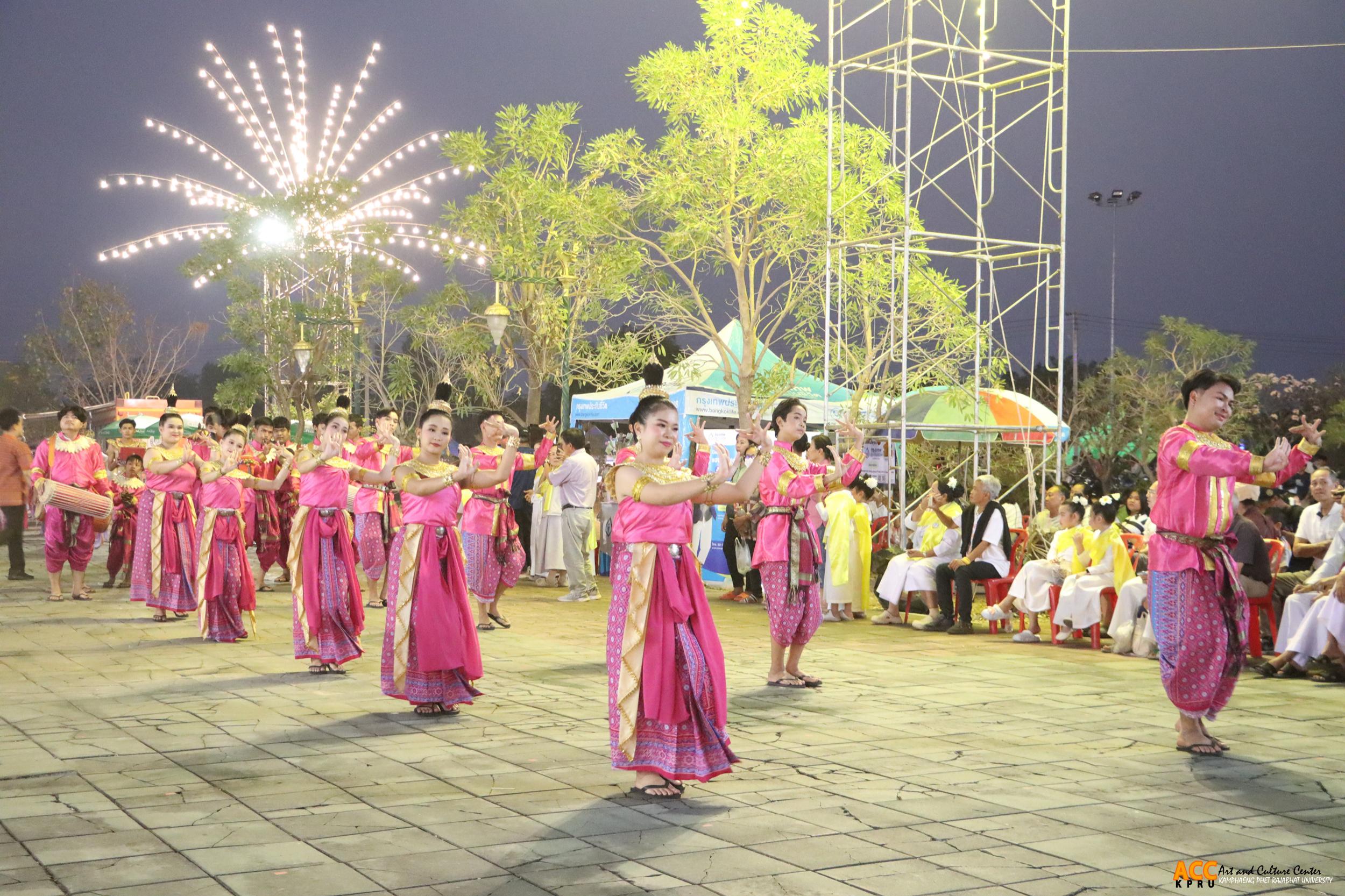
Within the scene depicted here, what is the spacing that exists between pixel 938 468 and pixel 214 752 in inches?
661

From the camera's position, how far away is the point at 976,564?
10.9 meters

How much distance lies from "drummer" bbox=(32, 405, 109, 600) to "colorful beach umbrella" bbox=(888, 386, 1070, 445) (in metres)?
7.94

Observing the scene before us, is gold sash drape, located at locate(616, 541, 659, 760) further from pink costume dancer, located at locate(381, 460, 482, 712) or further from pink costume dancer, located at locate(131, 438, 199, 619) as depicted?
pink costume dancer, located at locate(131, 438, 199, 619)

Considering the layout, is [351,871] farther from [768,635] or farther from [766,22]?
[766,22]

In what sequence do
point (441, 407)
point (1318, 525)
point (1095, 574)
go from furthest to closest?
point (1095, 574) → point (1318, 525) → point (441, 407)

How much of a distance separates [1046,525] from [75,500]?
881 cm

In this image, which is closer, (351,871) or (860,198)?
(351,871)

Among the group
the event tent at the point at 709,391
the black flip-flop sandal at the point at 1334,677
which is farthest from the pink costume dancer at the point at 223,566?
the event tent at the point at 709,391

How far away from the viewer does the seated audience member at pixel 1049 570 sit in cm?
1019

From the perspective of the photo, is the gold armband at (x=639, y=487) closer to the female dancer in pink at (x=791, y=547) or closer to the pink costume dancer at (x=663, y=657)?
the pink costume dancer at (x=663, y=657)

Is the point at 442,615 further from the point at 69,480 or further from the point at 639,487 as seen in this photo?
the point at 69,480

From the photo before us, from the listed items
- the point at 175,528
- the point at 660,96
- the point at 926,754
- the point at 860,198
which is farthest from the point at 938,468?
the point at 926,754

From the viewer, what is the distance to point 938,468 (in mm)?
21172

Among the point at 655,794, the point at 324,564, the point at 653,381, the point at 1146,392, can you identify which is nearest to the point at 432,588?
the point at 324,564
